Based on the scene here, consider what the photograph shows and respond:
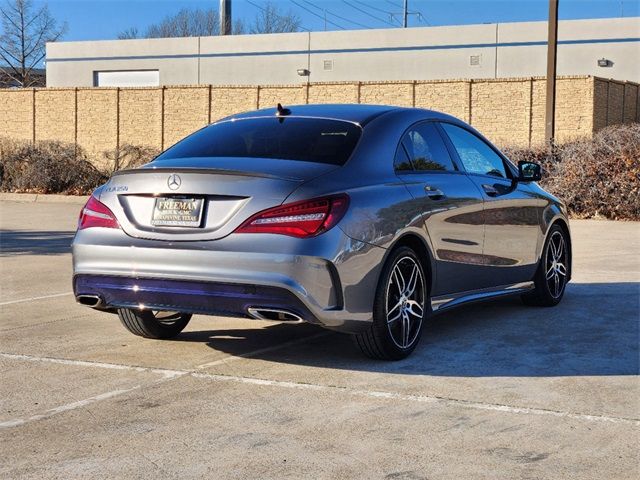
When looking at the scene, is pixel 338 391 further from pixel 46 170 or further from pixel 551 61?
pixel 46 170

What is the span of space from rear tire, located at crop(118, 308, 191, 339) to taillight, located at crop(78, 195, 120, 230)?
0.83 m

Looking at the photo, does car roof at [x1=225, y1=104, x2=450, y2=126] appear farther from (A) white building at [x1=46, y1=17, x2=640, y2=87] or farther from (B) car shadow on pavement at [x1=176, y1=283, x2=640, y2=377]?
(A) white building at [x1=46, y1=17, x2=640, y2=87]

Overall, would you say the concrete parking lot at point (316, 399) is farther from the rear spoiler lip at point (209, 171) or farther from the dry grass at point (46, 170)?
the dry grass at point (46, 170)

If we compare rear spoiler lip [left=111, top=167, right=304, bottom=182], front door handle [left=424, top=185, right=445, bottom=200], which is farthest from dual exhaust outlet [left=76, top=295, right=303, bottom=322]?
front door handle [left=424, top=185, right=445, bottom=200]

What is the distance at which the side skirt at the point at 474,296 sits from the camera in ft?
22.9

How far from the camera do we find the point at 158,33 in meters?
102

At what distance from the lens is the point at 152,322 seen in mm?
7059

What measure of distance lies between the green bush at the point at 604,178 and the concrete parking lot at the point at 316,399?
1077cm

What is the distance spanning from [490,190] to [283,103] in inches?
1174

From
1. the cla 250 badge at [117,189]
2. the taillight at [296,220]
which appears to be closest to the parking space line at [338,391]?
the taillight at [296,220]

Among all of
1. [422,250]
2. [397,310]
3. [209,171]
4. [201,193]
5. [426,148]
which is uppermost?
[426,148]

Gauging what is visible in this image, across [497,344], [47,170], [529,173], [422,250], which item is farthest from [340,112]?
[47,170]

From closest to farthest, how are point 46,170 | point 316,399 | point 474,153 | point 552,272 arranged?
point 316,399, point 474,153, point 552,272, point 46,170

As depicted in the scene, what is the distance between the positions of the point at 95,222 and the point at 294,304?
1449 millimetres
